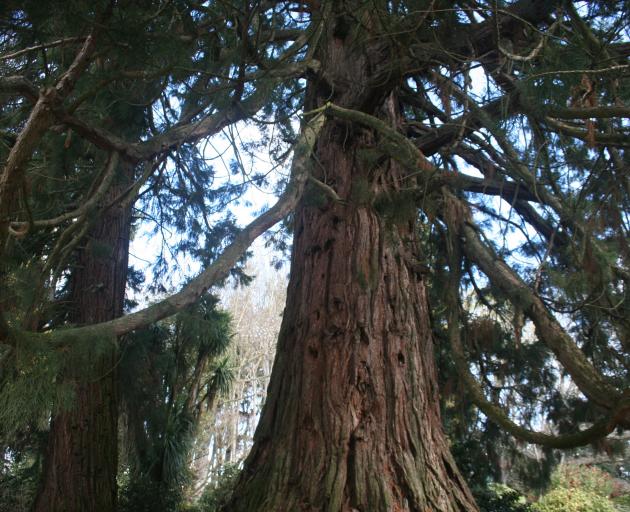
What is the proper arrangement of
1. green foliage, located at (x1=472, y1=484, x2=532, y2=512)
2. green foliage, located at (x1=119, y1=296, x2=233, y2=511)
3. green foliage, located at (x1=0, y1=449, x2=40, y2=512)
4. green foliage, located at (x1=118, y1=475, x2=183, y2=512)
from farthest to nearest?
green foliage, located at (x1=0, y1=449, x2=40, y2=512) < green foliage, located at (x1=118, y1=475, x2=183, y2=512) < green foliage, located at (x1=472, y1=484, x2=532, y2=512) < green foliage, located at (x1=119, y1=296, x2=233, y2=511)

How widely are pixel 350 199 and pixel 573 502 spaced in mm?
10763

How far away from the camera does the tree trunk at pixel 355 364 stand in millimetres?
3385

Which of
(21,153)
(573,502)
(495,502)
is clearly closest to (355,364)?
(21,153)

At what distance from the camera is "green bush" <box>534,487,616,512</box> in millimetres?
11680

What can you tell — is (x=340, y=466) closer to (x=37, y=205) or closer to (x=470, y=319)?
(x=470, y=319)

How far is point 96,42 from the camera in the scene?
2557mm

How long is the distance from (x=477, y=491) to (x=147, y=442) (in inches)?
177

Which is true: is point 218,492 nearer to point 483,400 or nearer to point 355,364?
point 355,364

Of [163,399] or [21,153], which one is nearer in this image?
[21,153]

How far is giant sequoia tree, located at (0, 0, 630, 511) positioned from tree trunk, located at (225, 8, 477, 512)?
1 centimetres

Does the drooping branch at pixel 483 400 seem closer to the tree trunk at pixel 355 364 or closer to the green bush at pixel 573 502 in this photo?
→ the tree trunk at pixel 355 364

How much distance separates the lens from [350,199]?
14.2 ft

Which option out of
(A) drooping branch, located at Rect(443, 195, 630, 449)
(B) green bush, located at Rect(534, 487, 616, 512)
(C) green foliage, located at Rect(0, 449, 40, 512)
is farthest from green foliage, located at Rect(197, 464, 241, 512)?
(A) drooping branch, located at Rect(443, 195, 630, 449)

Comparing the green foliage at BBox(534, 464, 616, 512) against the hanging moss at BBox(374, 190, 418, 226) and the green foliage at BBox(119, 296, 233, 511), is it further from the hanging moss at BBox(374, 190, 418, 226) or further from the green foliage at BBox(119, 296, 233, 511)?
the hanging moss at BBox(374, 190, 418, 226)
